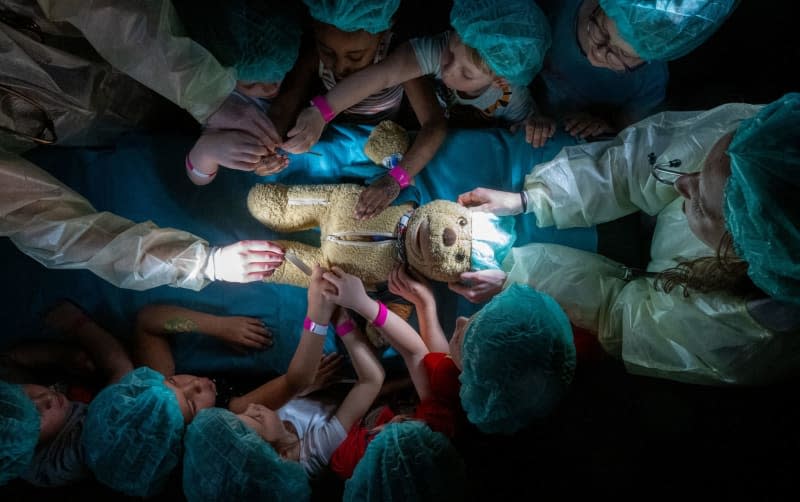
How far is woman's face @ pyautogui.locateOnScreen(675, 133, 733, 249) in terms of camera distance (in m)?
1.00

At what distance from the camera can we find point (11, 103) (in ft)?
4.33

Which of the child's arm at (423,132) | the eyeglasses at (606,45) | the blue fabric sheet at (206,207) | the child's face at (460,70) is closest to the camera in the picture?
the eyeglasses at (606,45)

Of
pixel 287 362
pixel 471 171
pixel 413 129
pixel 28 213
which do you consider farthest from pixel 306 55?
pixel 287 362

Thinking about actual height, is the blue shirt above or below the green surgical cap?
above

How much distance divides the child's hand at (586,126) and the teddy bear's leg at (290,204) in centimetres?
88

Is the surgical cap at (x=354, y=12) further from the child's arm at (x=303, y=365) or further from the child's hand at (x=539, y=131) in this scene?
the child's arm at (x=303, y=365)

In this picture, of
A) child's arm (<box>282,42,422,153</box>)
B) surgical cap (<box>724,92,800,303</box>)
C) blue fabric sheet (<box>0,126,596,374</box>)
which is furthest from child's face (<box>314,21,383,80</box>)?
surgical cap (<box>724,92,800,303</box>)

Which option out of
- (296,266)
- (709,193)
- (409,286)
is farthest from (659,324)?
(296,266)

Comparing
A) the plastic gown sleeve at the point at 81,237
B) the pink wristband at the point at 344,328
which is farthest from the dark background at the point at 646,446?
the plastic gown sleeve at the point at 81,237

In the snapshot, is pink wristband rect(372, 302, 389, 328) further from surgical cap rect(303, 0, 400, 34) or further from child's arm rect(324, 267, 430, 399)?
surgical cap rect(303, 0, 400, 34)

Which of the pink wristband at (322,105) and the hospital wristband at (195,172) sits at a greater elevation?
Answer: the pink wristband at (322,105)

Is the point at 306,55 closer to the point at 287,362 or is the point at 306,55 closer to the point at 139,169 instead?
the point at 139,169

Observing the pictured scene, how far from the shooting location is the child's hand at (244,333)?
5.93ft

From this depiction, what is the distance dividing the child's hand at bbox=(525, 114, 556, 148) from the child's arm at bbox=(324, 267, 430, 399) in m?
0.79
